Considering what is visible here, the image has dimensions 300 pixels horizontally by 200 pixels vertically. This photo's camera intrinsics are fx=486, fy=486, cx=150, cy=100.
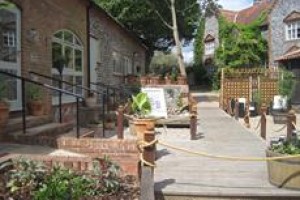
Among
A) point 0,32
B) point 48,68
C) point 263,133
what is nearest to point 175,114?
point 263,133

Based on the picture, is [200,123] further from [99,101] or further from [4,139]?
[4,139]

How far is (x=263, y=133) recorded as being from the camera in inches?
523

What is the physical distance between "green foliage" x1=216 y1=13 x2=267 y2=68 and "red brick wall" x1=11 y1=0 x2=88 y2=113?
83.2 feet

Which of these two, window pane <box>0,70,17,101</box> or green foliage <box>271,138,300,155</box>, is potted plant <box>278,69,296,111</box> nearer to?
window pane <box>0,70,17,101</box>

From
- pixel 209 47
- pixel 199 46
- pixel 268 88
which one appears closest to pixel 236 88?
pixel 268 88

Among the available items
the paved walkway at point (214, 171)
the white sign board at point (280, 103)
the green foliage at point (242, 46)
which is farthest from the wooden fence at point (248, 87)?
the paved walkway at point (214, 171)

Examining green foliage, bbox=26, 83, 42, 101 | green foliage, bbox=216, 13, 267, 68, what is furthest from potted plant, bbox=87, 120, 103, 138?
green foliage, bbox=216, 13, 267, 68

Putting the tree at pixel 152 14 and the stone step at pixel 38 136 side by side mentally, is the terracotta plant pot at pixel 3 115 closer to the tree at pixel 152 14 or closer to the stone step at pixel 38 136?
the stone step at pixel 38 136

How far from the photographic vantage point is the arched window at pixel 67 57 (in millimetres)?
13117

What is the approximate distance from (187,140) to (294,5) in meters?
31.0

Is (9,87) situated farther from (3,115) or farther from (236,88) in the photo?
(236,88)

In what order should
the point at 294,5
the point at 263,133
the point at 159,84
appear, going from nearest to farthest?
1. the point at 263,133
2. the point at 159,84
3. the point at 294,5

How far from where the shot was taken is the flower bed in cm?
589

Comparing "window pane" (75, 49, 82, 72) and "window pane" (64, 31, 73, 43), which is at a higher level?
"window pane" (64, 31, 73, 43)
